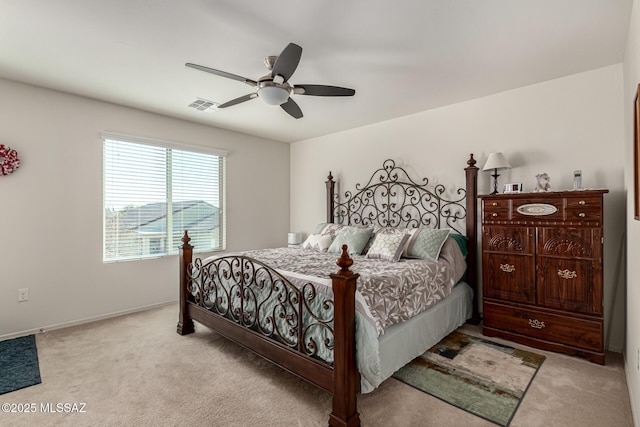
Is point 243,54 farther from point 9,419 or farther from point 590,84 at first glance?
point 590,84

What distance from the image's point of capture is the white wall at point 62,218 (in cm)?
321

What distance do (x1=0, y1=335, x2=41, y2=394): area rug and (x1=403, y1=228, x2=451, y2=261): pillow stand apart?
3.37 metres

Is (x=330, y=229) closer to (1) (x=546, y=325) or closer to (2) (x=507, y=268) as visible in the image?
(2) (x=507, y=268)

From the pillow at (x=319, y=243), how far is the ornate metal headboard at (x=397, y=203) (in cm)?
85

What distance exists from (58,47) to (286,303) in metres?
2.72

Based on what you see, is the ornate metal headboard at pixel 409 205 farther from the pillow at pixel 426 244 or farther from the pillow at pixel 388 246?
the pillow at pixel 388 246

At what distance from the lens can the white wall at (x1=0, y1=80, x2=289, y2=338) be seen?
3207 millimetres

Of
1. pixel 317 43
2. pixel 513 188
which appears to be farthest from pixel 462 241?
pixel 317 43

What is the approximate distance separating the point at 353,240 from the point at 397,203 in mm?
1064

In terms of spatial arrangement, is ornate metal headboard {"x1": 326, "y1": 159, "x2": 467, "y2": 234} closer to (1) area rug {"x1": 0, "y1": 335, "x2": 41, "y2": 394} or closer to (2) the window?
(2) the window

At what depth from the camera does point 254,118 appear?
4.33 m

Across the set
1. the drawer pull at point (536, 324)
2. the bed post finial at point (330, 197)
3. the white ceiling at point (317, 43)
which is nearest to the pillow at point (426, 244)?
the drawer pull at point (536, 324)

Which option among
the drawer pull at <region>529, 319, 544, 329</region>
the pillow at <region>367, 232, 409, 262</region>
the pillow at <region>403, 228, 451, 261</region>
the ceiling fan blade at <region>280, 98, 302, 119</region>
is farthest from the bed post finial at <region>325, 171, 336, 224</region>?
the drawer pull at <region>529, 319, 544, 329</region>

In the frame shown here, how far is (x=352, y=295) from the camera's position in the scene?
1.90m
